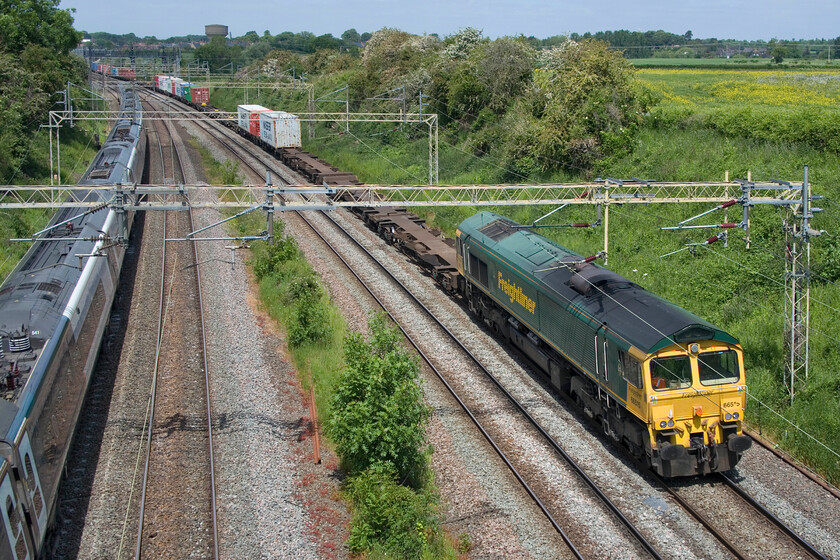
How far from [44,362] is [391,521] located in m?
7.04

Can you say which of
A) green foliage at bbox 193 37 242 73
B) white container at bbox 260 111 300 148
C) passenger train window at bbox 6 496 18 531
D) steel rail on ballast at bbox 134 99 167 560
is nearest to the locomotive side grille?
steel rail on ballast at bbox 134 99 167 560

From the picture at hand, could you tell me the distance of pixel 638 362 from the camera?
1499cm

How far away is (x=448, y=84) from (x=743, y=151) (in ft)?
87.8

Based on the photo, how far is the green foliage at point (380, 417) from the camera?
15109 mm

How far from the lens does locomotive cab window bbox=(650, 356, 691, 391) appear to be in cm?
1481

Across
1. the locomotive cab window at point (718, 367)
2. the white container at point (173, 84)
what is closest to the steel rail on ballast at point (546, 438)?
the locomotive cab window at point (718, 367)

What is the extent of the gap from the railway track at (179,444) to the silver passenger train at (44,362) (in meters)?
1.76

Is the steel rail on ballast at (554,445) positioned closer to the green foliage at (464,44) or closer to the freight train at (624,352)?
the freight train at (624,352)

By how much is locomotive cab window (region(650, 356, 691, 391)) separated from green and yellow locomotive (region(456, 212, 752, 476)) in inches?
0.8

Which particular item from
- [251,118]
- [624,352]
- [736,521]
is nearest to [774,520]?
[736,521]

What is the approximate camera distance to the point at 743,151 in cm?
3259

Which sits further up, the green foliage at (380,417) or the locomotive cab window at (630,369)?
the locomotive cab window at (630,369)

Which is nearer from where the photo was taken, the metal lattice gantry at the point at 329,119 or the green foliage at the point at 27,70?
the metal lattice gantry at the point at 329,119

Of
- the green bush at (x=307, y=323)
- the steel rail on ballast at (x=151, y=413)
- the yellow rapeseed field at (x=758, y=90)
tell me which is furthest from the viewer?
the yellow rapeseed field at (x=758, y=90)
